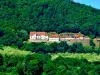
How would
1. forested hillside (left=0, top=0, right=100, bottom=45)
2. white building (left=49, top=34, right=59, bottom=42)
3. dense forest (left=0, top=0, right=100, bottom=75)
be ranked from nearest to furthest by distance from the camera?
dense forest (left=0, top=0, right=100, bottom=75), white building (left=49, top=34, right=59, bottom=42), forested hillside (left=0, top=0, right=100, bottom=45)

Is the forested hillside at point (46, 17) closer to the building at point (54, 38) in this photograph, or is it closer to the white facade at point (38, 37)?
the white facade at point (38, 37)

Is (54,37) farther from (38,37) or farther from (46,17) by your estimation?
(46,17)

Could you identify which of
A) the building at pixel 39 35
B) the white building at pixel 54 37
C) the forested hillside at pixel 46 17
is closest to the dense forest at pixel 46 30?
the forested hillside at pixel 46 17

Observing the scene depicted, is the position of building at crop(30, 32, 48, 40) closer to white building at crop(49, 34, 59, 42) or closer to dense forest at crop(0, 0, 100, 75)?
white building at crop(49, 34, 59, 42)

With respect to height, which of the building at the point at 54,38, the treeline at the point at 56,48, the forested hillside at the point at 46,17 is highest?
the forested hillside at the point at 46,17

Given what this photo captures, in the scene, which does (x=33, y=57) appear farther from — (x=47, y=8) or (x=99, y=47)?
(x=47, y=8)

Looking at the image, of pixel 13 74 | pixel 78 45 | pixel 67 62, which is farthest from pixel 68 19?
pixel 13 74

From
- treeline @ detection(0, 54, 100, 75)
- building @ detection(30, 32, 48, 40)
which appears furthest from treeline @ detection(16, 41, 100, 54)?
treeline @ detection(0, 54, 100, 75)

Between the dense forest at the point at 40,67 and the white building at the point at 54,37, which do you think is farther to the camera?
the white building at the point at 54,37
